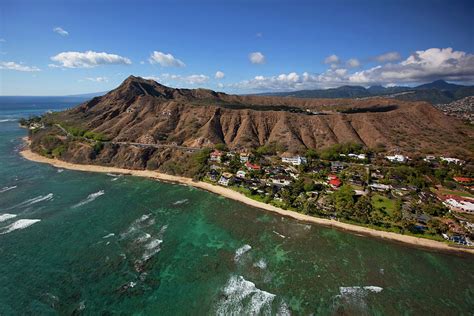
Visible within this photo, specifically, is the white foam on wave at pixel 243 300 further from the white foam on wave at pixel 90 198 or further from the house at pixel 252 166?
the house at pixel 252 166

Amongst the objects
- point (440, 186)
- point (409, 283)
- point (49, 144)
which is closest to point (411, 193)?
point (440, 186)

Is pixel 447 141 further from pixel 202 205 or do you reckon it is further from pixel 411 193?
pixel 202 205

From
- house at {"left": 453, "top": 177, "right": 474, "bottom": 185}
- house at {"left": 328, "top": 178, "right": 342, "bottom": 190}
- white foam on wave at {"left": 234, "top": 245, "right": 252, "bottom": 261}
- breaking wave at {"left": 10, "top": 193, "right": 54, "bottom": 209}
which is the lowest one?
white foam on wave at {"left": 234, "top": 245, "right": 252, "bottom": 261}

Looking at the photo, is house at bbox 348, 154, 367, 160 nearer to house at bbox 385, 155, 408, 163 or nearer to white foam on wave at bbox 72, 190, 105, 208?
house at bbox 385, 155, 408, 163

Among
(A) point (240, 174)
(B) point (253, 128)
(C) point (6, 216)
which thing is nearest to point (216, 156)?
(A) point (240, 174)

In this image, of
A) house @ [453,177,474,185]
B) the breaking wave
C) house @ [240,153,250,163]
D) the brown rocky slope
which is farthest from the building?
house @ [453,177,474,185]

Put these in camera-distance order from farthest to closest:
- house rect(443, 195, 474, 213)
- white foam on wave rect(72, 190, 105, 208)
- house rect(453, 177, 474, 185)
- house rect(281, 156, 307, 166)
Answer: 1. house rect(281, 156, 307, 166)
2. house rect(453, 177, 474, 185)
3. white foam on wave rect(72, 190, 105, 208)
4. house rect(443, 195, 474, 213)
